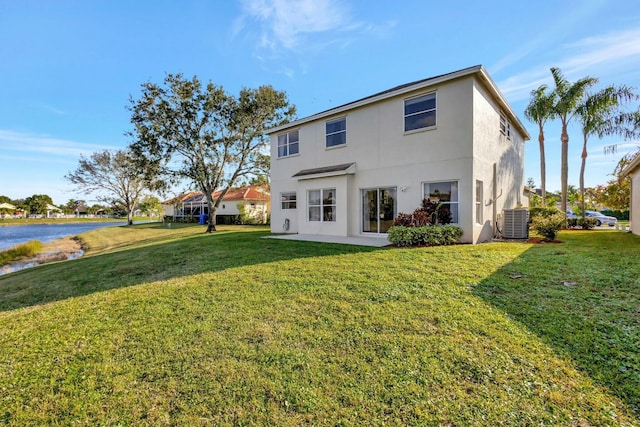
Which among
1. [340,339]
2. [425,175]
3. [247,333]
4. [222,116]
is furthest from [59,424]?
[222,116]

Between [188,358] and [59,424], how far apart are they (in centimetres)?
121

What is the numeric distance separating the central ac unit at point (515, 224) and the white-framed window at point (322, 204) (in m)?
7.45

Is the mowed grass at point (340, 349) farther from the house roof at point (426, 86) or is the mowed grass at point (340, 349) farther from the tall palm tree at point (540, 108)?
the tall palm tree at point (540, 108)

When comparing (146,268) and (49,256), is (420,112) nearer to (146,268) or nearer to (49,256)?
(146,268)

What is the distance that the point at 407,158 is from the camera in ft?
39.0

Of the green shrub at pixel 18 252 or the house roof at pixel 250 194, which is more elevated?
the house roof at pixel 250 194

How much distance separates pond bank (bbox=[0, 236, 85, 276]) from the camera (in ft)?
51.1

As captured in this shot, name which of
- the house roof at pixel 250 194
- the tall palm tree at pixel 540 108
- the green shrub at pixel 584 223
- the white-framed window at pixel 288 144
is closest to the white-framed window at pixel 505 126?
the tall palm tree at pixel 540 108

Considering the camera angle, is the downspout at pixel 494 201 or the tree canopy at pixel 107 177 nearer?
the downspout at pixel 494 201

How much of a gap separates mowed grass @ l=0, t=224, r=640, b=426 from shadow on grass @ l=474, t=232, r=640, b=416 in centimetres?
3

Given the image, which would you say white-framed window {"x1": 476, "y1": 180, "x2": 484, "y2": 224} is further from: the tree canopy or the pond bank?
the tree canopy

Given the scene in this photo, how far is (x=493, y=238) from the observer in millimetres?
12578

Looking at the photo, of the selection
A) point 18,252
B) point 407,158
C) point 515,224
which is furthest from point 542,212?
point 18,252

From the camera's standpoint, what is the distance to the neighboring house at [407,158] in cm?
1065
